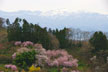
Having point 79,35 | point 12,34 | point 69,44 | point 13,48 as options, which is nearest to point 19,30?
point 12,34

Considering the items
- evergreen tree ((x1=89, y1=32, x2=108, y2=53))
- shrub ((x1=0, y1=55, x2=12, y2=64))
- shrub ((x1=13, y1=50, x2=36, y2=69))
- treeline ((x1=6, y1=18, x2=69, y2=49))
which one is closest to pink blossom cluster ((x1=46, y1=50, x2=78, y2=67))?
shrub ((x1=13, y1=50, x2=36, y2=69))

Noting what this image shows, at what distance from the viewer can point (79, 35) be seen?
30500 millimetres

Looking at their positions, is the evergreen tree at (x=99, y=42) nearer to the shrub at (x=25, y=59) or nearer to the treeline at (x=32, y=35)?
the treeline at (x=32, y=35)

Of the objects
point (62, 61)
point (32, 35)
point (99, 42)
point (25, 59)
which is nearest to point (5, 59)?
point (25, 59)

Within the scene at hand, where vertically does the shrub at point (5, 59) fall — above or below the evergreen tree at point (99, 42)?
below

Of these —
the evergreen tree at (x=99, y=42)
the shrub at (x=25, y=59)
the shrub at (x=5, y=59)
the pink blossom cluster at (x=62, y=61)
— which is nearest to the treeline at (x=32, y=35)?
the pink blossom cluster at (x=62, y=61)

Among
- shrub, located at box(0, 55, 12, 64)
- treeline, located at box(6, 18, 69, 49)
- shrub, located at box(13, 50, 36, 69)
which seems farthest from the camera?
treeline, located at box(6, 18, 69, 49)

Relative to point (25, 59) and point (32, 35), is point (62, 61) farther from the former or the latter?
point (32, 35)

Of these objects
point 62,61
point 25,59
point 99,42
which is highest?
point 99,42

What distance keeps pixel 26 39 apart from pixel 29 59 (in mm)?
5691

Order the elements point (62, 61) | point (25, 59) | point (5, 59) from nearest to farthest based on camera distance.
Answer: point (25, 59) → point (62, 61) → point (5, 59)

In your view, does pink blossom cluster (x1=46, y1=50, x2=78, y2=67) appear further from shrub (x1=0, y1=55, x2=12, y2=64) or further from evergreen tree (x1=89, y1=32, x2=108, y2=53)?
evergreen tree (x1=89, y1=32, x2=108, y2=53)

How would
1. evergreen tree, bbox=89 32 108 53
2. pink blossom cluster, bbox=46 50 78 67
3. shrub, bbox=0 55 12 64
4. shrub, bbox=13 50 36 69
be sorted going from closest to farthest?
1. shrub, bbox=13 50 36 69
2. pink blossom cluster, bbox=46 50 78 67
3. shrub, bbox=0 55 12 64
4. evergreen tree, bbox=89 32 108 53

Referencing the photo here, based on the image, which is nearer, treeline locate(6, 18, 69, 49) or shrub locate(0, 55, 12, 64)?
shrub locate(0, 55, 12, 64)
